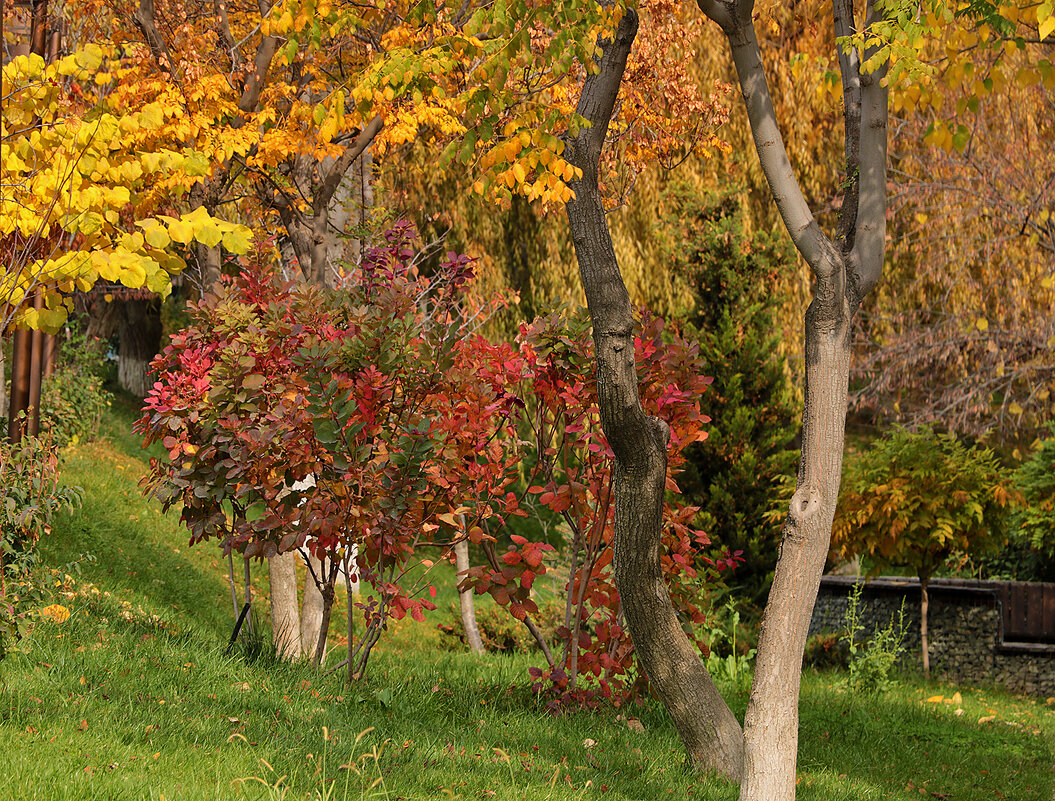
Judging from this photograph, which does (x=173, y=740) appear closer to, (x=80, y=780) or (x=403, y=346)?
(x=80, y=780)

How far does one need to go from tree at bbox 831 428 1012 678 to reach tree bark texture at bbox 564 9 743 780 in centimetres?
593

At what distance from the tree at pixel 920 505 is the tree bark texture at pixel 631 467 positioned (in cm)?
593

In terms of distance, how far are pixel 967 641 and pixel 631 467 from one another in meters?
8.37

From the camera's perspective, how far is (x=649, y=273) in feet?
46.1

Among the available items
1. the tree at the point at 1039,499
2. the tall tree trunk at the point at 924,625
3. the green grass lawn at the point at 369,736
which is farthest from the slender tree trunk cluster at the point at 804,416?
the tree at the point at 1039,499

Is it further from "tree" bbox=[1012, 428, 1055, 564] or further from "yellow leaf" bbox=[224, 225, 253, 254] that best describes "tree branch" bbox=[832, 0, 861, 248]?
"tree" bbox=[1012, 428, 1055, 564]

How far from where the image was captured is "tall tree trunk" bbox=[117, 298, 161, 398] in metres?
21.1

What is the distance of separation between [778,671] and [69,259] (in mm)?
3565

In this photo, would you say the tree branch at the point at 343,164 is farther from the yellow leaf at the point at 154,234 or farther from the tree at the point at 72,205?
the yellow leaf at the point at 154,234

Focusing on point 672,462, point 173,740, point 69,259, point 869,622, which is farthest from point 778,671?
point 869,622

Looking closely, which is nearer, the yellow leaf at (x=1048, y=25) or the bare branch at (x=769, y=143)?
the yellow leaf at (x=1048, y=25)

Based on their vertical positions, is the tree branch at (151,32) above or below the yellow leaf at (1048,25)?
above

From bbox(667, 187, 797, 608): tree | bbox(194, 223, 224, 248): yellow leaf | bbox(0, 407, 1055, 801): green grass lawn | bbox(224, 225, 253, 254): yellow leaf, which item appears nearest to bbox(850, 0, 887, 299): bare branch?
bbox(0, 407, 1055, 801): green grass lawn

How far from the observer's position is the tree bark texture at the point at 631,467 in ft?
14.4
